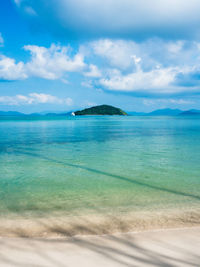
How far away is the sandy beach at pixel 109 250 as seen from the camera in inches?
189

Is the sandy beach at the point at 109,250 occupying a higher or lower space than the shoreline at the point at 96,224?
higher

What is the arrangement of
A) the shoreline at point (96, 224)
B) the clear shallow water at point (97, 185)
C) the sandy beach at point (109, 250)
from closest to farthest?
the sandy beach at point (109, 250), the shoreline at point (96, 224), the clear shallow water at point (97, 185)

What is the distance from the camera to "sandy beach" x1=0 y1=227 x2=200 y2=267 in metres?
4.80

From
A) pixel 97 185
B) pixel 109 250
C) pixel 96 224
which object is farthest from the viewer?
pixel 97 185

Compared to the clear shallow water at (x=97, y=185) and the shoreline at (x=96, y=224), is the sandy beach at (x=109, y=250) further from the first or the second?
the clear shallow water at (x=97, y=185)

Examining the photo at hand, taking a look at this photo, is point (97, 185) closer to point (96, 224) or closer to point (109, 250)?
point (96, 224)

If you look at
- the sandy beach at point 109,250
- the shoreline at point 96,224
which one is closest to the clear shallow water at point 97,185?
the shoreline at point 96,224

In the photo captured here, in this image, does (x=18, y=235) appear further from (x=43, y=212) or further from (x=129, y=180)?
(x=129, y=180)

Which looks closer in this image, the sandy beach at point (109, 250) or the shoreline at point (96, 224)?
the sandy beach at point (109, 250)

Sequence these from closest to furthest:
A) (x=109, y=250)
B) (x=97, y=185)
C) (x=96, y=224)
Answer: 1. (x=109, y=250)
2. (x=96, y=224)
3. (x=97, y=185)

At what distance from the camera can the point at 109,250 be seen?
17.5 ft

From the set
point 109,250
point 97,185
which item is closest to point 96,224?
point 109,250

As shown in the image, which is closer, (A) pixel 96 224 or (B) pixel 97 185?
(A) pixel 96 224

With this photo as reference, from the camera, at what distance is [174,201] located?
916cm
